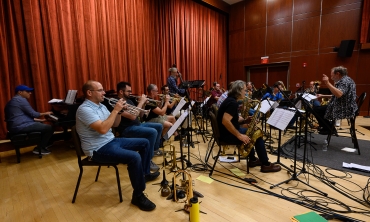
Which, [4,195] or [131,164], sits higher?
[131,164]

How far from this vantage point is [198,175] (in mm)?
2816

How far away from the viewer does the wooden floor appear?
1945mm

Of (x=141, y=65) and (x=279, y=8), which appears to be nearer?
(x=141, y=65)

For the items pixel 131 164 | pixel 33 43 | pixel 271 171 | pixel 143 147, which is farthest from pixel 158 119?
pixel 33 43

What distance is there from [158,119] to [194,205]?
7.23 ft

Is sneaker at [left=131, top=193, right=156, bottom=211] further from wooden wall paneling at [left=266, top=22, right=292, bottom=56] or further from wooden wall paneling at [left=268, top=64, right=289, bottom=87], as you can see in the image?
wooden wall paneling at [left=266, top=22, right=292, bottom=56]

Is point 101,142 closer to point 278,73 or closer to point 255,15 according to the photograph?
point 278,73

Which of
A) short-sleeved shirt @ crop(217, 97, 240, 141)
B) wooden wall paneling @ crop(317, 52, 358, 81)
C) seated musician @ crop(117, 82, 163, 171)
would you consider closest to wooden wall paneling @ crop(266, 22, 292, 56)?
wooden wall paneling @ crop(317, 52, 358, 81)

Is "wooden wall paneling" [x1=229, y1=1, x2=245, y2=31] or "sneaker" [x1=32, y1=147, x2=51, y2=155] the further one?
"wooden wall paneling" [x1=229, y1=1, x2=245, y2=31]

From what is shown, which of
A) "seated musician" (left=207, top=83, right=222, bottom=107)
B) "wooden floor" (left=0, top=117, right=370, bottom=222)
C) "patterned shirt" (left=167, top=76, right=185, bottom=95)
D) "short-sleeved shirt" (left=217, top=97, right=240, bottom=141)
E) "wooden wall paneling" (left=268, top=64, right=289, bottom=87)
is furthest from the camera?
"wooden wall paneling" (left=268, top=64, right=289, bottom=87)

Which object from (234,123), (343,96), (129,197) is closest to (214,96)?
(343,96)

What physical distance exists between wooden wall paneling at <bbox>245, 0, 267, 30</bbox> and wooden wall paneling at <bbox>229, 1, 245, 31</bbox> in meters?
0.24

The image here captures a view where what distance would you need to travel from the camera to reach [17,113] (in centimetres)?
341

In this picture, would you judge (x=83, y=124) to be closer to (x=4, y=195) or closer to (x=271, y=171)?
(x=4, y=195)
